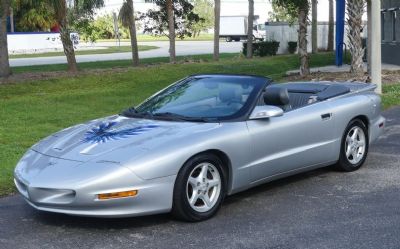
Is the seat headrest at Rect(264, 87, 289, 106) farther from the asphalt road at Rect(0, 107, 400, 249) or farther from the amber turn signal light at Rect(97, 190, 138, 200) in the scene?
the amber turn signal light at Rect(97, 190, 138, 200)

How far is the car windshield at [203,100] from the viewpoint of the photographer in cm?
601

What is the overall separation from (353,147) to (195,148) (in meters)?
2.57

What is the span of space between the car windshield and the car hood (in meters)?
0.25

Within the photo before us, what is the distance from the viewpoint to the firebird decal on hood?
553cm

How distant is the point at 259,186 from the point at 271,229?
1446 mm

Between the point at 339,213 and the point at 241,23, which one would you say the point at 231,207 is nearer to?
the point at 339,213

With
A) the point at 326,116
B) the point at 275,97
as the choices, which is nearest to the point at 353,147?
the point at 326,116

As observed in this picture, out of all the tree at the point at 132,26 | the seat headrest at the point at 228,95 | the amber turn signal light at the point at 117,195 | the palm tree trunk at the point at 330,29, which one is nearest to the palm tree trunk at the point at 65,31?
the tree at the point at 132,26

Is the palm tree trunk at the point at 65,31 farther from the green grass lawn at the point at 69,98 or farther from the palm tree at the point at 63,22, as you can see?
the green grass lawn at the point at 69,98

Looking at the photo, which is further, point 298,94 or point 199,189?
point 298,94

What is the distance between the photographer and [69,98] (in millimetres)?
14766

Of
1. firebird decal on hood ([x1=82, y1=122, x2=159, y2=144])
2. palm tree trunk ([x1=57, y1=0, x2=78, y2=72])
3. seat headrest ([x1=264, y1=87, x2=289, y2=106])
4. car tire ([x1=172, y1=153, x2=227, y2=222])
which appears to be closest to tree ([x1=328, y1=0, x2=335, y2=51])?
palm tree trunk ([x1=57, y1=0, x2=78, y2=72])

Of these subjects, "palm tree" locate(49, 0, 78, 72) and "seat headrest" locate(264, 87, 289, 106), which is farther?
"palm tree" locate(49, 0, 78, 72)

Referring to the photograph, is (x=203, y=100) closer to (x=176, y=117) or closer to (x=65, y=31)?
(x=176, y=117)
